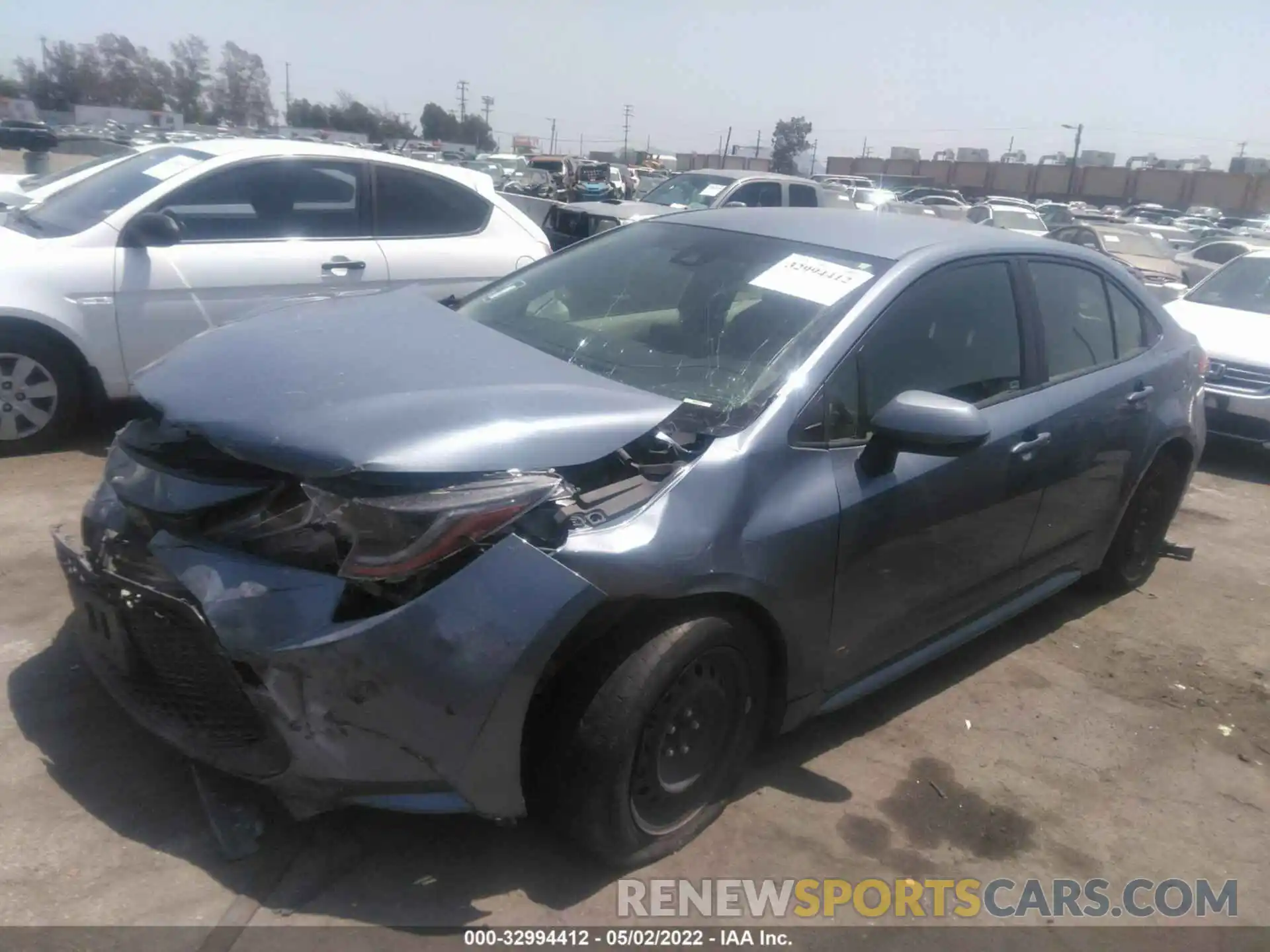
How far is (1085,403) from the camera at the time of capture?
3.75 m

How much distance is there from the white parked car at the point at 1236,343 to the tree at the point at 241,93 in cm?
8823

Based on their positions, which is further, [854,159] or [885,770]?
[854,159]

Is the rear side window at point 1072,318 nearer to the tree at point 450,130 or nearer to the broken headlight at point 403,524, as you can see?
the broken headlight at point 403,524

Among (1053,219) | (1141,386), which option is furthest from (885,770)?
(1053,219)

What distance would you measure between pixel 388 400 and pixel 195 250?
342cm

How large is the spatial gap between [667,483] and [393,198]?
164 inches

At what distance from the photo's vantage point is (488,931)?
237 centimetres

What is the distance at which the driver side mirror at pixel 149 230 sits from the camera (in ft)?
16.6

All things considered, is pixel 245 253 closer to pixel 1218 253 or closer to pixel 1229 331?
pixel 1229 331

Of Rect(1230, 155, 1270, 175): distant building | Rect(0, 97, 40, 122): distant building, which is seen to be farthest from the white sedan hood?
Rect(1230, 155, 1270, 175): distant building

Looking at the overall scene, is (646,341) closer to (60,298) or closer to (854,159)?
(60,298)

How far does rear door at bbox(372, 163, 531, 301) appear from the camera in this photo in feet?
19.4

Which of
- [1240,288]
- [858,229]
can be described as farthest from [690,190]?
[858,229]

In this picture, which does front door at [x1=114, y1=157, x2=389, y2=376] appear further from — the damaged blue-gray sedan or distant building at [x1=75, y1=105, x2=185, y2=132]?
distant building at [x1=75, y1=105, x2=185, y2=132]
